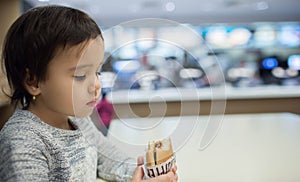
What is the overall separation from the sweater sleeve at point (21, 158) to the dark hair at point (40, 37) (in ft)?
0.43

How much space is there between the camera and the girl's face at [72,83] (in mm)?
549

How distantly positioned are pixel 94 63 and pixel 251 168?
0.55 metres

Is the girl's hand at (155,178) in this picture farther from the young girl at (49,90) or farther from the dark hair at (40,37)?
the dark hair at (40,37)

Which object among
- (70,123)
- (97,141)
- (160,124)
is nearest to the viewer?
(160,124)

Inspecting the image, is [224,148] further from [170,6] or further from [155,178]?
[170,6]

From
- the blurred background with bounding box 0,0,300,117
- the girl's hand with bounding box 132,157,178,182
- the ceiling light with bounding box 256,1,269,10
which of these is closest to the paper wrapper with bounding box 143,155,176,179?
the girl's hand with bounding box 132,157,178,182

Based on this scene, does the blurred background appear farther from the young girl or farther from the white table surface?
the young girl

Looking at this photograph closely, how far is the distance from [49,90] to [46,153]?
127 mm

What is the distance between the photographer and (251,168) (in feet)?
2.81

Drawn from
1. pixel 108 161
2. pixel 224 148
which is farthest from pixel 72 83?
pixel 224 148

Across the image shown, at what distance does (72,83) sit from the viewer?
0.59m

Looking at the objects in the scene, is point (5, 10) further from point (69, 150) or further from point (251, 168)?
point (251, 168)

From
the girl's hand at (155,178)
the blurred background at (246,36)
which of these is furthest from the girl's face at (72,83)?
the blurred background at (246,36)

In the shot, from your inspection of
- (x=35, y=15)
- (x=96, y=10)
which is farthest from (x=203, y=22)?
(x=35, y=15)
